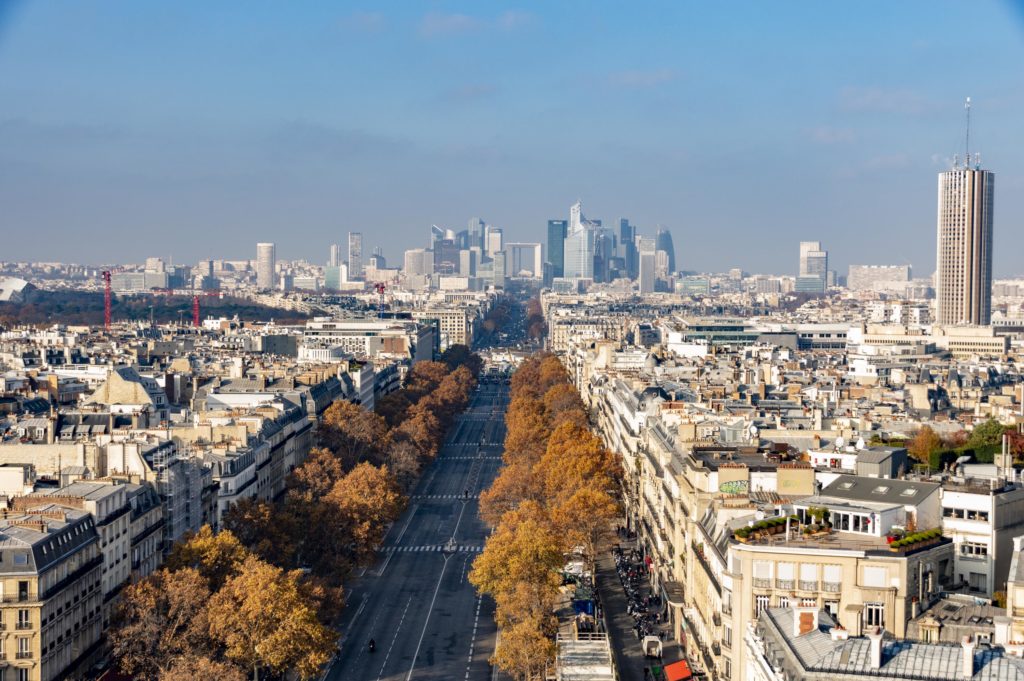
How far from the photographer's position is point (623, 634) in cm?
6012

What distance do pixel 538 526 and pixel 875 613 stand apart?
26.8 meters

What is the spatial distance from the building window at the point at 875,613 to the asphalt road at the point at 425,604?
18419 mm

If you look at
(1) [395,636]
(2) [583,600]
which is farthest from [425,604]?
(2) [583,600]

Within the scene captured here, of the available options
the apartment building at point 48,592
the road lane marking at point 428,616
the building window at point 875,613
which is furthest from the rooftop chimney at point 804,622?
the apartment building at point 48,592

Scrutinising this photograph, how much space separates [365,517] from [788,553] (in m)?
31.7

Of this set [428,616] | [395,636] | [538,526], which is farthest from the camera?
[538,526]

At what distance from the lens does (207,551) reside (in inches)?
2140

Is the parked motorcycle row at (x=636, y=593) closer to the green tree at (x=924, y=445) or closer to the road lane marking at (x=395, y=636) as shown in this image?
the road lane marking at (x=395, y=636)

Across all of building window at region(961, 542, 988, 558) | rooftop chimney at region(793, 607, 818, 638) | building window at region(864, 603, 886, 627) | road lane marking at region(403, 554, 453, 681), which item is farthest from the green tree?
rooftop chimney at region(793, 607, 818, 638)

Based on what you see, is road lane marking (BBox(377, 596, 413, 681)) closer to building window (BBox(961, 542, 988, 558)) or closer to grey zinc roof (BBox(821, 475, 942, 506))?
grey zinc roof (BBox(821, 475, 942, 506))

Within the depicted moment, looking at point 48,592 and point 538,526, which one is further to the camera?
point 538,526

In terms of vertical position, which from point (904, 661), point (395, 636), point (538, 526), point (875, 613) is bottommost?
point (395, 636)

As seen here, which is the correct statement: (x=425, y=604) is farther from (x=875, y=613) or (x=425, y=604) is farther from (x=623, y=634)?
(x=875, y=613)

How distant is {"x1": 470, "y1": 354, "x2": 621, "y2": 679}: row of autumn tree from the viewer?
54.2m
